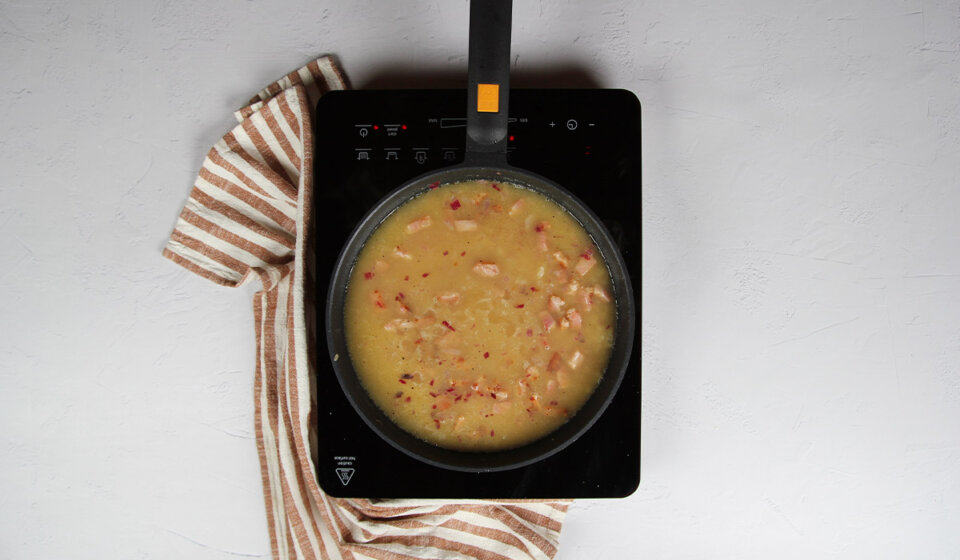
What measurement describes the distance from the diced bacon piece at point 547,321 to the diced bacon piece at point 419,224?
0.22m

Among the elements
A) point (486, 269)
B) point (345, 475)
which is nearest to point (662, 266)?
point (486, 269)

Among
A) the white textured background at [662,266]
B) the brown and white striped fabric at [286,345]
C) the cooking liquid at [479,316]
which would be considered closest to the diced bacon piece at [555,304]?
the cooking liquid at [479,316]

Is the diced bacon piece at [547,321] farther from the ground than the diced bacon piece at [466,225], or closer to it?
closer to it

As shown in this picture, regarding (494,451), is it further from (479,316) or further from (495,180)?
(495,180)

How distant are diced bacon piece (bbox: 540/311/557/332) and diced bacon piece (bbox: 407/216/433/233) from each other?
0.22 m

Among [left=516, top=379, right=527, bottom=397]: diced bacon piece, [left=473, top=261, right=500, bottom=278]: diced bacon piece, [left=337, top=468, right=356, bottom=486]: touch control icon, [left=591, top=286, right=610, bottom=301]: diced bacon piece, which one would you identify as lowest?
[left=337, top=468, right=356, bottom=486]: touch control icon

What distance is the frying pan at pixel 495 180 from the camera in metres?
0.93

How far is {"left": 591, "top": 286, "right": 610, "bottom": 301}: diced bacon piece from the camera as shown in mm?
1019

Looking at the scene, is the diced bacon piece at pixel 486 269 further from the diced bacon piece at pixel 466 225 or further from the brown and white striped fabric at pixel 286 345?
the brown and white striped fabric at pixel 286 345

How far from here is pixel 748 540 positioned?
1226 mm

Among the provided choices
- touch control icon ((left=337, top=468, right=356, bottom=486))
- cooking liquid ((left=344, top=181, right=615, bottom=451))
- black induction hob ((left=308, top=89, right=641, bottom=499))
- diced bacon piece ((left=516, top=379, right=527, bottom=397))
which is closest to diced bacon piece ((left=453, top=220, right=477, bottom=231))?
cooking liquid ((left=344, top=181, right=615, bottom=451))

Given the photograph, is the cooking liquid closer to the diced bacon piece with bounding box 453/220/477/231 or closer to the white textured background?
the diced bacon piece with bounding box 453/220/477/231

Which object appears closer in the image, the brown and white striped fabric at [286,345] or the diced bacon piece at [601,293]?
the diced bacon piece at [601,293]

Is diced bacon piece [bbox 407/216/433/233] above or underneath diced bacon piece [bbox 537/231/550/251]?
above
